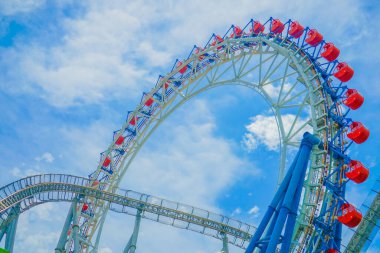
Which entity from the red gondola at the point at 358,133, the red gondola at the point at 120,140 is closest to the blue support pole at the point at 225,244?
the red gondola at the point at 358,133

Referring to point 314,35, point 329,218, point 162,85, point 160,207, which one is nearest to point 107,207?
point 160,207

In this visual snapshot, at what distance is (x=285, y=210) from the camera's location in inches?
781

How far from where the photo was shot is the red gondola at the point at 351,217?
2173 cm

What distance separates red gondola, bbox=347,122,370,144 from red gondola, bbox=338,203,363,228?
3909 mm

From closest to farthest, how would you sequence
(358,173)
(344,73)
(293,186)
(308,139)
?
1. (293,186)
2. (308,139)
3. (358,173)
4. (344,73)

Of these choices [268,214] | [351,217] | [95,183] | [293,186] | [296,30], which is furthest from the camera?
[95,183]

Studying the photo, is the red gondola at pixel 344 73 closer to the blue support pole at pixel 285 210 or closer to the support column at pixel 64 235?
the blue support pole at pixel 285 210

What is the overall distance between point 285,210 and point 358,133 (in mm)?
7132

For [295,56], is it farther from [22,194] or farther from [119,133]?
[22,194]

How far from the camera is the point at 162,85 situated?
3581cm

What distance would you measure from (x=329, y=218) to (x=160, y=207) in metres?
10.5

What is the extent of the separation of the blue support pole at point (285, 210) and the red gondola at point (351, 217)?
10.1 ft

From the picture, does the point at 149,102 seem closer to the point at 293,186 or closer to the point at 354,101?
the point at 354,101

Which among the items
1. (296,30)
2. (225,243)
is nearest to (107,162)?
(225,243)
